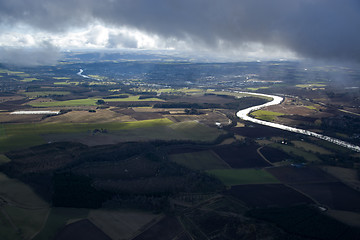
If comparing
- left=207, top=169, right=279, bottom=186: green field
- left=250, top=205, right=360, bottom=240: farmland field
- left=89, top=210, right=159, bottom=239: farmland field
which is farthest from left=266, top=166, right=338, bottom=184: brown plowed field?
left=89, top=210, right=159, bottom=239: farmland field

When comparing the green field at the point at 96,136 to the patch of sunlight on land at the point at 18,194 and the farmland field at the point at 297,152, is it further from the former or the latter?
the patch of sunlight on land at the point at 18,194

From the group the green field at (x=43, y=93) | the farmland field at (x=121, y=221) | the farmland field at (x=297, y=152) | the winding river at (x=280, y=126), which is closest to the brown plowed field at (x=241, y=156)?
the farmland field at (x=297, y=152)

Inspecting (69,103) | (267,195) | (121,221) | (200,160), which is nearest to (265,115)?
(200,160)

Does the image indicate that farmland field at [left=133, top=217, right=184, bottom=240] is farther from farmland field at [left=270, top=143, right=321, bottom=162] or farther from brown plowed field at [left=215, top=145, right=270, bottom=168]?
farmland field at [left=270, top=143, right=321, bottom=162]

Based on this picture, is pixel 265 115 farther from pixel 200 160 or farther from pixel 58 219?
pixel 58 219

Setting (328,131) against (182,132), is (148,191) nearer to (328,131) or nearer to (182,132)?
(182,132)
